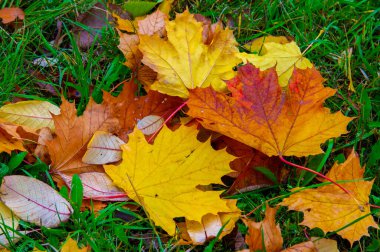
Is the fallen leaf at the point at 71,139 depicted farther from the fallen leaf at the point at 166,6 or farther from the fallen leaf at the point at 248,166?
the fallen leaf at the point at 166,6

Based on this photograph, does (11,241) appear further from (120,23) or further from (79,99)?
(120,23)

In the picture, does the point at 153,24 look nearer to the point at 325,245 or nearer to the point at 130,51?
the point at 130,51

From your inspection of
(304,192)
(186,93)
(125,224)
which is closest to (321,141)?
(304,192)

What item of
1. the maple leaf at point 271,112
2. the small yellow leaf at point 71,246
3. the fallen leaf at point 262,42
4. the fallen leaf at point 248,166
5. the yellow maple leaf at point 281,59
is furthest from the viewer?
the fallen leaf at point 262,42

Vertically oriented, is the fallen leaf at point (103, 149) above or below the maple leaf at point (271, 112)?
below

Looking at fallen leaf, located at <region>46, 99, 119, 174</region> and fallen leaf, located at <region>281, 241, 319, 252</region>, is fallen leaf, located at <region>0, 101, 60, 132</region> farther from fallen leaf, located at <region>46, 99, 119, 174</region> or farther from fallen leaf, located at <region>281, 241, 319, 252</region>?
fallen leaf, located at <region>281, 241, 319, 252</region>

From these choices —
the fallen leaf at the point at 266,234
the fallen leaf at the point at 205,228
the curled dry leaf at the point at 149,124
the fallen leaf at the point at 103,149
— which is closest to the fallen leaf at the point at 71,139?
the fallen leaf at the point at 103,149
